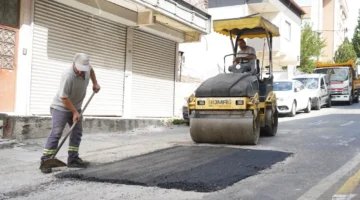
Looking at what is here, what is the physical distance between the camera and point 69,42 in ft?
37.2

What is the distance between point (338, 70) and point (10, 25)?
2022 cm

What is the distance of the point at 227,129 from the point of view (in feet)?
27.3

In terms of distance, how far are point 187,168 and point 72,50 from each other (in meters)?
6.55

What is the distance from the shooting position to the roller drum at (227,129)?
8.28m

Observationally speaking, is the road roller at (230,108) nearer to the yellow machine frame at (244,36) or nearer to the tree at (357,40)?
the yellow machine frame at (244,36)

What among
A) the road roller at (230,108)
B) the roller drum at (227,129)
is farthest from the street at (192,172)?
the road roller at (230,108)

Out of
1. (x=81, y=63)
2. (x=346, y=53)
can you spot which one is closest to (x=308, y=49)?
(x=346, y=53)

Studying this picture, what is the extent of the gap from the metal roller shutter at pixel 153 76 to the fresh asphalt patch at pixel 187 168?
21.3 ft

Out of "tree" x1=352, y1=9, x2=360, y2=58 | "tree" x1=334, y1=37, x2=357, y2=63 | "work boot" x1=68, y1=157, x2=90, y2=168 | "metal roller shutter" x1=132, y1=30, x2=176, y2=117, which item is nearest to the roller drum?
"work boot" x1=68, y1=157, x2=90, y2=168

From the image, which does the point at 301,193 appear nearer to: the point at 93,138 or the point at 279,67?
the point at 93,138

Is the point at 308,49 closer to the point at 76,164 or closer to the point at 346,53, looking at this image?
the point at 346,53

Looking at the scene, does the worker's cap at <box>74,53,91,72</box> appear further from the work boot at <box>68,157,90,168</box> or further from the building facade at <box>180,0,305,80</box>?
the building facade at <box>180,0,305,80</box>

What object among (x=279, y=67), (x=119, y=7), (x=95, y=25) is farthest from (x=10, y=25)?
(x=279, y=67)

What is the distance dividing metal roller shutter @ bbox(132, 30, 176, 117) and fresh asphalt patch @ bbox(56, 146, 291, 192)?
6.49 metres
